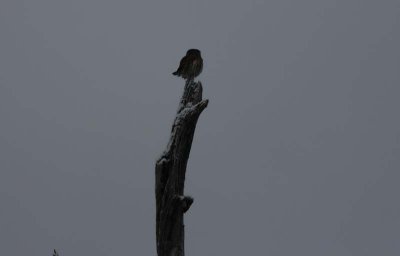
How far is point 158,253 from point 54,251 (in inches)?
70.8

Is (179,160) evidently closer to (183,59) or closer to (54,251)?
(183,59)

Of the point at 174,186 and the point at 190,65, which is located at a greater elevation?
the point at 190,65

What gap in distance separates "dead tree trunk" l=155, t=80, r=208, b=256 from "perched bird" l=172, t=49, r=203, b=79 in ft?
2.59

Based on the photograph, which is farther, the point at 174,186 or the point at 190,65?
the point at 190,65

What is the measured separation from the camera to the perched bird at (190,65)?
1023 centimetres

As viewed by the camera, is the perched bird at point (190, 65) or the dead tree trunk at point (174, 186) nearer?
the dead tree trunk at point (174, 186)

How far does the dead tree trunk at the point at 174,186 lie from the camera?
9.49 metres

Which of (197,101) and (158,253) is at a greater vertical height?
(197,101)

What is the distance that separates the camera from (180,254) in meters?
9.47

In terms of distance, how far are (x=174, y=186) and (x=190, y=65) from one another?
2.20 m

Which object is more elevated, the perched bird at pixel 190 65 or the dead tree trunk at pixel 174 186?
the perched bird at pixel 190 65

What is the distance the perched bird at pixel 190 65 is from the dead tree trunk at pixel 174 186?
789 mm

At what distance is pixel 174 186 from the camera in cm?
952

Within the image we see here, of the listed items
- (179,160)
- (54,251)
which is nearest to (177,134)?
(179,160)
